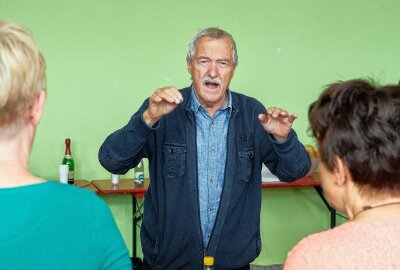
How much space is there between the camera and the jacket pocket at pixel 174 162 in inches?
77.0

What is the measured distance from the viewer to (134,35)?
3.54 metres

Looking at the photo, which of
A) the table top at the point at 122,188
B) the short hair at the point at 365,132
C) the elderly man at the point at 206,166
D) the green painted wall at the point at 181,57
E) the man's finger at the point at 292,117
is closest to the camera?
the short hair at the point at 365,132

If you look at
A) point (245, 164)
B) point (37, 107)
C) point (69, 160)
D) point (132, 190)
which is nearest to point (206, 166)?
point (245, 164)

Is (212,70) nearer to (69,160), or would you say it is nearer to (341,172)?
(341,172)

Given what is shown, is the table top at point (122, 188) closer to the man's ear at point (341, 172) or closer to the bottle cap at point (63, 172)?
the bottle cap at point (63, 172)

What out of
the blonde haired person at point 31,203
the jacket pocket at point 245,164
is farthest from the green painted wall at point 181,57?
the blonde haired person at point 31,203

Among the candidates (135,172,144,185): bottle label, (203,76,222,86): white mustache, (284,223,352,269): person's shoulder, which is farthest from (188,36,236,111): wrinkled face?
(135,172,144,185): bottle label

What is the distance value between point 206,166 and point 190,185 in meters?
0.10

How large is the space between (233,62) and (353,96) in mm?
1108

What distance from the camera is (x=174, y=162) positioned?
1959mm

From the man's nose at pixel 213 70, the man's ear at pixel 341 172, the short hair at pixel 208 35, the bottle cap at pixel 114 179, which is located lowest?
the bottle cap at pixel 114 179

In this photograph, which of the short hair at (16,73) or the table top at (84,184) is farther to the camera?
the table top at (84,184)

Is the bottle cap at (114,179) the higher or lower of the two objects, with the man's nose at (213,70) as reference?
lower

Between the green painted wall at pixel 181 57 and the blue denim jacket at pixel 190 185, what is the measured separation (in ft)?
5.30
